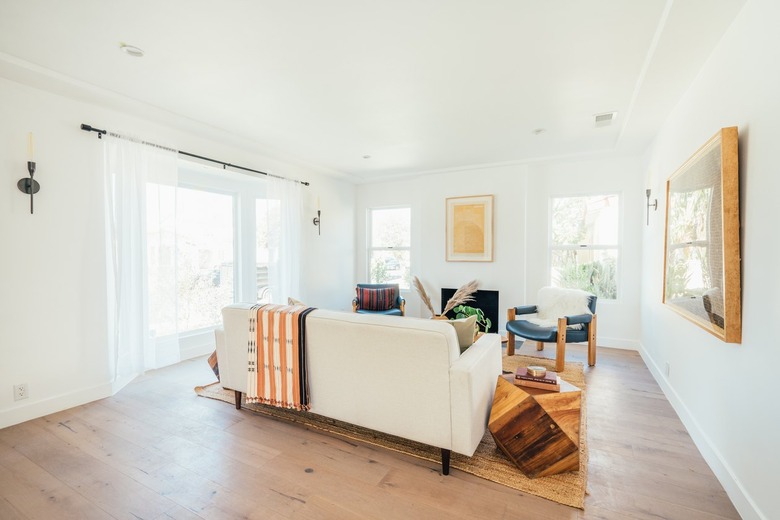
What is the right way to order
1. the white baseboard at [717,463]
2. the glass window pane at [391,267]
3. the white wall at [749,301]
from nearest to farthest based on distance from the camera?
the white wall at [749,301]
the white baseboard at [717,463]
the glass window pane at [391,267]

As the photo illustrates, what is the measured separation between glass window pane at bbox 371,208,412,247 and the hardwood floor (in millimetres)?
3806

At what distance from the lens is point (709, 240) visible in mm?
1937

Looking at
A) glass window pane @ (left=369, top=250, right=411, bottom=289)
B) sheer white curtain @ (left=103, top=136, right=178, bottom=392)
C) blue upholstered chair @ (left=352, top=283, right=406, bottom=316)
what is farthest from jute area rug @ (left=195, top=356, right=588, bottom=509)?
glass window pane @ (left=369, top=250, right=411, bottom=289)

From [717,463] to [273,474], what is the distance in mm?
2413

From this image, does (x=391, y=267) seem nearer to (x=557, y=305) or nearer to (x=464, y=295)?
(x=464, y=295)

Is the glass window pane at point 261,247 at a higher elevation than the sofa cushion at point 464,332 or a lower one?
higher

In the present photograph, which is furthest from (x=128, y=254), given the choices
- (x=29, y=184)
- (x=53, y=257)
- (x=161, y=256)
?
(x=29, y=184)

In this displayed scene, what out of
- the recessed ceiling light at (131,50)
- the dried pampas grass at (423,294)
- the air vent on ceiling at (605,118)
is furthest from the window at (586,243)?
the recessed ceiling light at (131,50)

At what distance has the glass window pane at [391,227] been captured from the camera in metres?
5.90

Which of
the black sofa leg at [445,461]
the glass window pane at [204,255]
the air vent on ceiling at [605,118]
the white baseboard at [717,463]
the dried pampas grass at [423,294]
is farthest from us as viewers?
the dried pampas grass at [423,294]

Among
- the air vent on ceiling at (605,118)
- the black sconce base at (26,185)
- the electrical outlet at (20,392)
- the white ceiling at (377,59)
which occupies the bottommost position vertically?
the electrical outlet at (20,392)

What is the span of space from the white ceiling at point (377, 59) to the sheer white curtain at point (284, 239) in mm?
1100

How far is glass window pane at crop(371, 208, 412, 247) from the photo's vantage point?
5.90 meters

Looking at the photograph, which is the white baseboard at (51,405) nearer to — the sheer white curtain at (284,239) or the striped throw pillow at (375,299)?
the sheer white curtain at (284,239)
